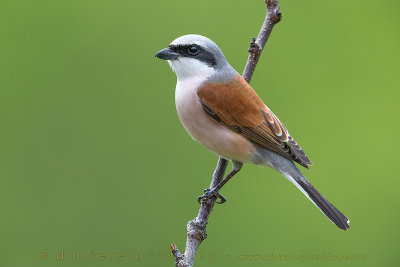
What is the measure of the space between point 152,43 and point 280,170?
5.63 ft

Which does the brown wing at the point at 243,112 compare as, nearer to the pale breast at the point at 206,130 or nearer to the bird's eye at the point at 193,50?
the pale breast at the point at 206,130

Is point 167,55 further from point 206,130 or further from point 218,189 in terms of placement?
point 218,189

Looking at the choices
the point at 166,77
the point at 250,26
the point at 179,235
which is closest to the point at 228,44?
the point at 250,26

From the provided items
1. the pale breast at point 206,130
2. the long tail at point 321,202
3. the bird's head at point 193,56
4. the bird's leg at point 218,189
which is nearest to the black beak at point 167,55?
the bird's head at point 193,56

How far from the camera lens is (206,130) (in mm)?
3072

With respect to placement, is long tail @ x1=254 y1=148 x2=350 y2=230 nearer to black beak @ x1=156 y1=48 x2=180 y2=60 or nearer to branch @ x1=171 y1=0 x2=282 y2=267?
branch @ x1=171 y1=0 x2=282 y2=267

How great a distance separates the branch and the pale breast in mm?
252

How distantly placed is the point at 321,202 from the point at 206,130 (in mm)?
779

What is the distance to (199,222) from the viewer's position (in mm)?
2727

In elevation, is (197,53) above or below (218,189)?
above

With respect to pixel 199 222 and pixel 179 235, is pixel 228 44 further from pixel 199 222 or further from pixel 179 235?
pixel 199 222

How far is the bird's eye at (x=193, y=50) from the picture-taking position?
3007 millimetres

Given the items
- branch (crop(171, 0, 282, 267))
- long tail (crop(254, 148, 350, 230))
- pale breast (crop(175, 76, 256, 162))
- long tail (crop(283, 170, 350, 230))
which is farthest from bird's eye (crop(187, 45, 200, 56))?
long tail (crop(283, 170, 350, 230))

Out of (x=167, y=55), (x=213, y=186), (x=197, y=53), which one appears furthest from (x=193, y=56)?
(x=213, y=186)
